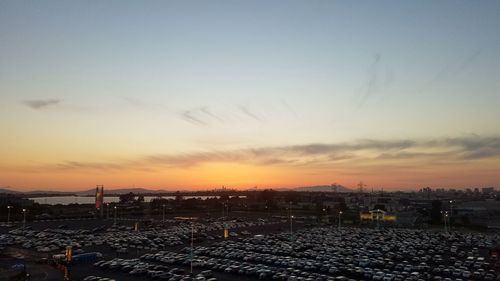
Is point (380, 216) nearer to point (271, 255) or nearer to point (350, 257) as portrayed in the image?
point (350, 257)

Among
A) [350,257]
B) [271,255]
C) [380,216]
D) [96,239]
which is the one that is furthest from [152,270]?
[380,216]

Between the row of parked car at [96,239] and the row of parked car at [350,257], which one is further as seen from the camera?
the row of parked car at [96,239]

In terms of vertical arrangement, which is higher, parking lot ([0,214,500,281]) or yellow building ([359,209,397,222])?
yellow building ([359,209,397,222])

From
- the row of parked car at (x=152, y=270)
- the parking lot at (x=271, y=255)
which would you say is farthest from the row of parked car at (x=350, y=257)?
the row of parked car at (x=152, y=270)

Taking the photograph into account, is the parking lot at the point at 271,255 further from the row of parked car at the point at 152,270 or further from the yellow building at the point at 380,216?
the yellow building at the point at 380,216

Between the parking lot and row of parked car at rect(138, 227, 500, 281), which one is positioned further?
row of parked car at rect(138, 227, 500, 281)

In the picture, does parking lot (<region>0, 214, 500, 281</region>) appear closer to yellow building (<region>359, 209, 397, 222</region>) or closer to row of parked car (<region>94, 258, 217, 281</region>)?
row of parked car (<region>94, 258, 217, 281</region>)

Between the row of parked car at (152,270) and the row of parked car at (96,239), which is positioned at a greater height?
the row of parked car at (96,239)

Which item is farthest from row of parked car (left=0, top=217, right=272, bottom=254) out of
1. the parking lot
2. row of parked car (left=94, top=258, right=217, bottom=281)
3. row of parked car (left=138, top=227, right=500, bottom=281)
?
row of parked car (left=94, top=258, right=217, bottom=281)
